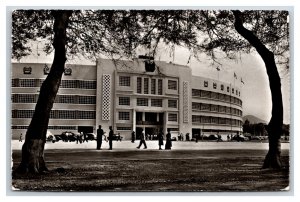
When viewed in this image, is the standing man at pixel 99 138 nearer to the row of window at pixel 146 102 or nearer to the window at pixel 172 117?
the row of window at pixel 146 102

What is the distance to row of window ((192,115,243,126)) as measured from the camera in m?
6.30

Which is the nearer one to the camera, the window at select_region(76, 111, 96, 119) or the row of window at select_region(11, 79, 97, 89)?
the row of window at select_region(11, 79, 97, 89)

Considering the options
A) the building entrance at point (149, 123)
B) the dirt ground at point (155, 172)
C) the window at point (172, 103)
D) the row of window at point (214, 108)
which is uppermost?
the window at point (172, 103)

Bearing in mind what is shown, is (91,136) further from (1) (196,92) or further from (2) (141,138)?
(1) (196,92)

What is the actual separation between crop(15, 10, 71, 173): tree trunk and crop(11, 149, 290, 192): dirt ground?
0.32 ft

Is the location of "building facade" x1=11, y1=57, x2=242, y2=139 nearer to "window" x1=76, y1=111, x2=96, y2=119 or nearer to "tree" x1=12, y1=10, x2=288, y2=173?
"window" x1=76, y1=111, x2=96, y2=119

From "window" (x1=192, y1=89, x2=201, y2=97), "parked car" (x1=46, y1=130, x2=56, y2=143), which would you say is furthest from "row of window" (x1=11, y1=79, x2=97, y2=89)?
"window" (x1=192, y1=89, x2=201, y2=97)

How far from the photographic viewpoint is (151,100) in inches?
249

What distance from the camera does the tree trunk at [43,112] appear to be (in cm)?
611

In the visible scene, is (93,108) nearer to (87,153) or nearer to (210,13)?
(87,153)

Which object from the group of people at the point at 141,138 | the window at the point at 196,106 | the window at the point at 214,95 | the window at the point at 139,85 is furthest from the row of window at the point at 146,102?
the window at the point at 214,95

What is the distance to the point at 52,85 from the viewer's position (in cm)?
618

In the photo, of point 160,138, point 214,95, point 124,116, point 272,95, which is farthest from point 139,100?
point 272,95
